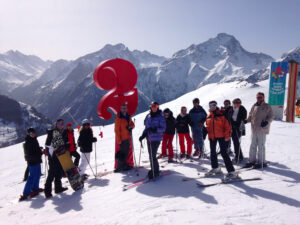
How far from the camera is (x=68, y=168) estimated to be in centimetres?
710

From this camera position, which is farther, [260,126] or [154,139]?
[260,126]

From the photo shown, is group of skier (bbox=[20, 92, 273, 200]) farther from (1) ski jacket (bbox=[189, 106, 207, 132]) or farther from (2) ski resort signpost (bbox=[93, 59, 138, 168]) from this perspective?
(2) ski resort signpost (bbox=[93, 59, 138, 168])

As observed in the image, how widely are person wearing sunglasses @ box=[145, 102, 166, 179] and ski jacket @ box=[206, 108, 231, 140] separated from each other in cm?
147

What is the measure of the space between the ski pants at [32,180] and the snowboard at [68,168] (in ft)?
2.98

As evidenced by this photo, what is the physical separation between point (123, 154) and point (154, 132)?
176cm

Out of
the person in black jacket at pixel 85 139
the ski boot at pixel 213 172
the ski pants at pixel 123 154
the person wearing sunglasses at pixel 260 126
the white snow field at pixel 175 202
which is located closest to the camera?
the white snow field at pixel 175 202

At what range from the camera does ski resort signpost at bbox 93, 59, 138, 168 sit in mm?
9298

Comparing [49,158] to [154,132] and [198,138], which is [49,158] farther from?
[198,138]

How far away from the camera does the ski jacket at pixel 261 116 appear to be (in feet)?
22.7

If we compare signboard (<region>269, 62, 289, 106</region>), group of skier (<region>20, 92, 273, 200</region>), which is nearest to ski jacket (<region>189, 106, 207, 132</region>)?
group of skier (<region>20, 92, 273, 200</region>)

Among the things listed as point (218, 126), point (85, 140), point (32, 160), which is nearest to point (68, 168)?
point (32, 160)

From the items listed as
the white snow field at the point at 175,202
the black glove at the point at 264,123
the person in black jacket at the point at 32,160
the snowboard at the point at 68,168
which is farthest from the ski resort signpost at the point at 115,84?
the black glove at the point at 264,123

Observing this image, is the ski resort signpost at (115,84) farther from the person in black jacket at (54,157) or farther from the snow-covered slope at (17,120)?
the snow-covered slope at (17,120)

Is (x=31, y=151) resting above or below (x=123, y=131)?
below
